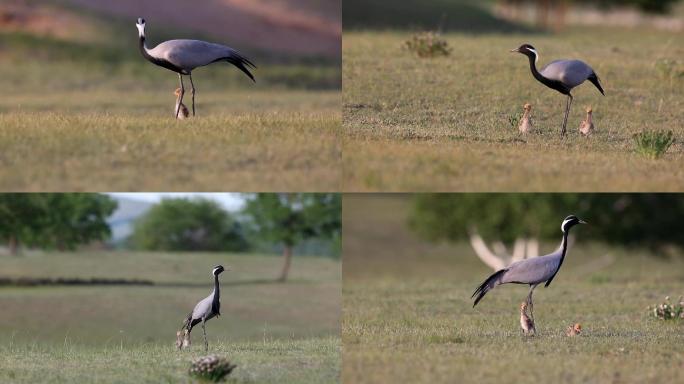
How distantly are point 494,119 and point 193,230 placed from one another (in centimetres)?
3579

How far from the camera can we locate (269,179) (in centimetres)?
1627

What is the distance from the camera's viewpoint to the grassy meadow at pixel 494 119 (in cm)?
1655

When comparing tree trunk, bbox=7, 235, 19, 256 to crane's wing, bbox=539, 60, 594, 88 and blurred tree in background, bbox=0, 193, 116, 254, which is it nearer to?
blurred tree in background, bbox=0, 193, 116, 254

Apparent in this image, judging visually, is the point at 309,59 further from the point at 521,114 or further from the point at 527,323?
the point at 527,323

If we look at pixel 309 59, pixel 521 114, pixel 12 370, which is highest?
pixel 309 59

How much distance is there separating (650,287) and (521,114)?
605 centimetres

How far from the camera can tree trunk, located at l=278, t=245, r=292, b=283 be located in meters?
41.5

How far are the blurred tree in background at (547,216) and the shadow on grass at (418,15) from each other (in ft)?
27.6

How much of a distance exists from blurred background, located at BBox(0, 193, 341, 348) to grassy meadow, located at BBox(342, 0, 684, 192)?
159 inches

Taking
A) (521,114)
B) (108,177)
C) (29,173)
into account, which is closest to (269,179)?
(108,177)

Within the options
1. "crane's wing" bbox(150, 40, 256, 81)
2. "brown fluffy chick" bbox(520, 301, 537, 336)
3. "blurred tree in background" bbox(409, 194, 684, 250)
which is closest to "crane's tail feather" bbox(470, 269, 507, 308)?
"brown fluffy chick" bbox(520, 301, 537, 336)

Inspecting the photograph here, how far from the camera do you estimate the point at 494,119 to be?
2119 centimetres

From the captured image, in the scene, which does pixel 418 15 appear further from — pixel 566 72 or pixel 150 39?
pixel 566 72

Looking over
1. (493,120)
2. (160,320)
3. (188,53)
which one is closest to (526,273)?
(493,120)
